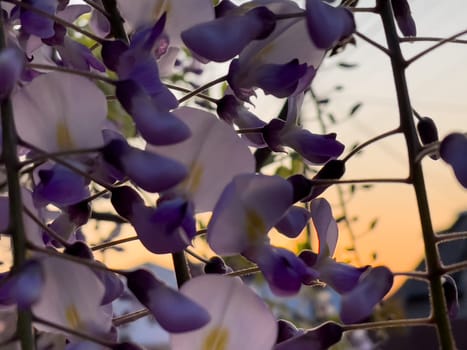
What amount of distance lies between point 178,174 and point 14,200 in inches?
2.1

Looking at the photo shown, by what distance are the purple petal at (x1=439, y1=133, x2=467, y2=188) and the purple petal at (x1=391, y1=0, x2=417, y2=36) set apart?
86mm

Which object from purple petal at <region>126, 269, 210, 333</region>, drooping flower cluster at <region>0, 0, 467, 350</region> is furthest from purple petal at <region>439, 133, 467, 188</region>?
purple petal at <region>126, 269, 210, 333</region>

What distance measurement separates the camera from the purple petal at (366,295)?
0.29 m

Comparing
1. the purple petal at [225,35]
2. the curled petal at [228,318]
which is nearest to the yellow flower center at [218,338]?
the curled petal at [228,318]

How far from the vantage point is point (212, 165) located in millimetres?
326

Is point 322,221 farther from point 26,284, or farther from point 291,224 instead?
point 26,284

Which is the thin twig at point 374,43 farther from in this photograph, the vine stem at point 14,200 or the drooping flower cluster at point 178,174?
the vine stem at point 14,200

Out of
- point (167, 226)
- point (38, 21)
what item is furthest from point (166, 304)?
point (38, 21)

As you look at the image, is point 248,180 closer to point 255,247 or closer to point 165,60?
point 255,247

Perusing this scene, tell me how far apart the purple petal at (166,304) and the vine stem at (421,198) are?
0.29ft

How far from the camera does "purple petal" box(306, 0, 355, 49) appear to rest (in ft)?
0.96

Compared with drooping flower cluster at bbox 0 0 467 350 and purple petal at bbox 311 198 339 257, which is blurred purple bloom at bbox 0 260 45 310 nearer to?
drooping flower cluster at bbox 0 0 467 350

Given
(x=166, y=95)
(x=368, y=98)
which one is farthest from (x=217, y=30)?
(x=368, y=98)

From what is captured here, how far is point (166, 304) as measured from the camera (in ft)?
0.92
